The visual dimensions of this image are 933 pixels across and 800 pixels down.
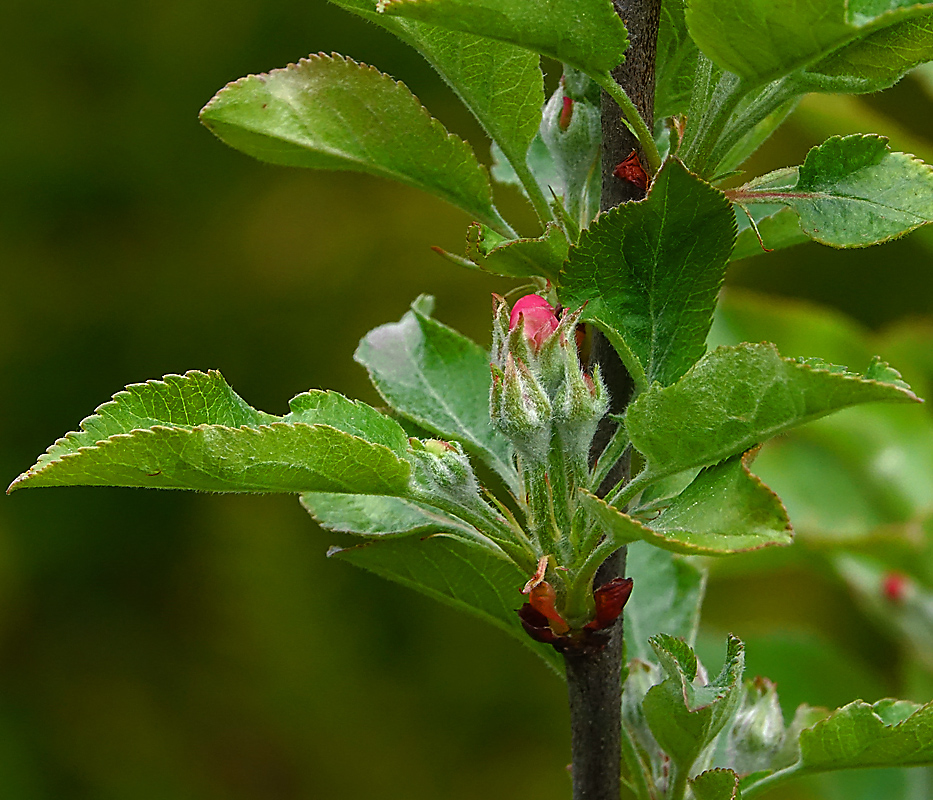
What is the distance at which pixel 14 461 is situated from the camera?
6.87 ft

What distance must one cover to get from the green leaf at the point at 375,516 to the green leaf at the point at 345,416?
0.23 feet

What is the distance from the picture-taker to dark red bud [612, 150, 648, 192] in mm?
451

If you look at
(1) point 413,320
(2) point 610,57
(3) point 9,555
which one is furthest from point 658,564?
(3) point 9,555

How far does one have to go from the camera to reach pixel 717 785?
458mm

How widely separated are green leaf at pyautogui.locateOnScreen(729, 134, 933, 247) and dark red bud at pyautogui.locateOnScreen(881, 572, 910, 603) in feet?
2.17

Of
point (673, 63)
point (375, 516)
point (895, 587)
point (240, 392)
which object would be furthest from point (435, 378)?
point (240, 392)

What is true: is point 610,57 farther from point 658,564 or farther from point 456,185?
point 658,564

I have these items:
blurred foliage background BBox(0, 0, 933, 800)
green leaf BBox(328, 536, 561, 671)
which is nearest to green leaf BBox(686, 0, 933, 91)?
green leaf BBox(328, 536, 561, 671)

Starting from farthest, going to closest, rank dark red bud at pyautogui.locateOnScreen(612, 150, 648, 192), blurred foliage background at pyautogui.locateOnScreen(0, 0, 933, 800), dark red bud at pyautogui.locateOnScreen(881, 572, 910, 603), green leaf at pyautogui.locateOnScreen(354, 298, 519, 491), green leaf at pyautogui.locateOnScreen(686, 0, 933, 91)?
blurred foliage background at pyautogui.locateOnScreen(0, 0, 933, 800), dark red bud at pyautogui.locateOnScreen(881, 572, 910, 603), green leaf at pyautogui.locateOnScreen(354, 298, 519, 491), dark red bud at pyautogui.locateOnScreen(612, 150, 648, 192), green leaf at pyautogui.locateOnScreen(686, 0, 933, 91)

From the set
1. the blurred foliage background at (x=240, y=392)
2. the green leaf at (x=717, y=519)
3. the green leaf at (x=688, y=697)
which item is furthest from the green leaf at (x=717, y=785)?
the blurred foliage background at (x=240, y=392)

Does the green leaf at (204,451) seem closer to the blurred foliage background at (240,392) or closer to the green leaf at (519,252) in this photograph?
the green leaf at (519,252)

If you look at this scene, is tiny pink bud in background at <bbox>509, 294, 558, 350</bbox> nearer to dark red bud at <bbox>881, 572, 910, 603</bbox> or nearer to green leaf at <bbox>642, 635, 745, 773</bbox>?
green leaf at <bbox>642, 635, 745, 773</bbox>

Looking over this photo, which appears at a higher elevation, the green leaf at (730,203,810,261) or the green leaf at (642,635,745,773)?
the green leaf at (730,203,810,261)

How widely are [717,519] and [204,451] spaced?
0.18 metres
